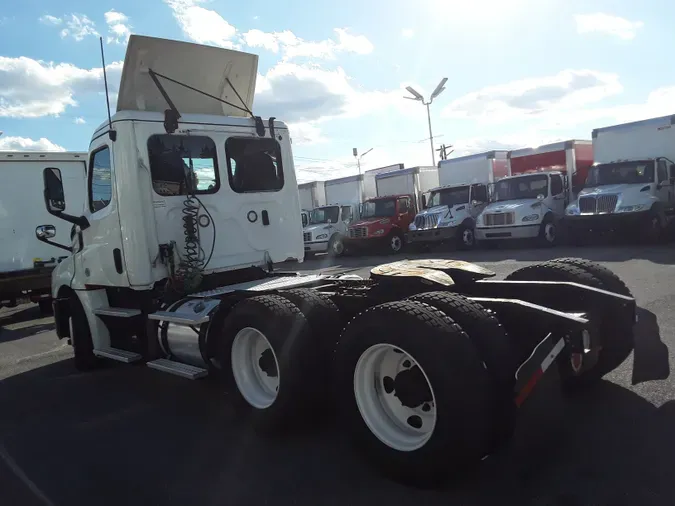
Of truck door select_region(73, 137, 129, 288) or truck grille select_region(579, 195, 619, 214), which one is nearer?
truck door select_region(73, 137, 129, 288)

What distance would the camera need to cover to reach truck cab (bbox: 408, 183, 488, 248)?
1822cm

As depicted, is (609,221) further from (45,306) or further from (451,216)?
(45,306)

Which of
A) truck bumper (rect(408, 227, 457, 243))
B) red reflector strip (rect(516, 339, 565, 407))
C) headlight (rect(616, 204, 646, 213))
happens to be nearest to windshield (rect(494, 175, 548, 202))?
truck bumper (rect(408, 227, 457, 243))

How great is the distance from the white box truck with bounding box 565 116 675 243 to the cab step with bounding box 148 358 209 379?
1311cm

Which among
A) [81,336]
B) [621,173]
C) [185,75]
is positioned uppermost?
[185,75]

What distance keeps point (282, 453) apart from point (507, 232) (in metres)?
14.1

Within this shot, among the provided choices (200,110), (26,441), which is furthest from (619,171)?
(26,441)

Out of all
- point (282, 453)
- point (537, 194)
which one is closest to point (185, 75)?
point (282, 453)

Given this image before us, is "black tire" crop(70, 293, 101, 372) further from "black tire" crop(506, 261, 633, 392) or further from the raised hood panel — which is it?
"black tire" crop(506, 261, 633, 392)

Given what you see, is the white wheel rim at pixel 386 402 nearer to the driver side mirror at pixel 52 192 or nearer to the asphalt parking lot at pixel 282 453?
the asphalt parking lot at pixel 282 453

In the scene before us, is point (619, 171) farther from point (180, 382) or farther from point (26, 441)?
point (26, 441)

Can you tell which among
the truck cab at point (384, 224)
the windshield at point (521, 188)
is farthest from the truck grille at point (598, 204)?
the truck cab at point (384, 224)

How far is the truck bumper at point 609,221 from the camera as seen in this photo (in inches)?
559

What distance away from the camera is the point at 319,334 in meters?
4.04
